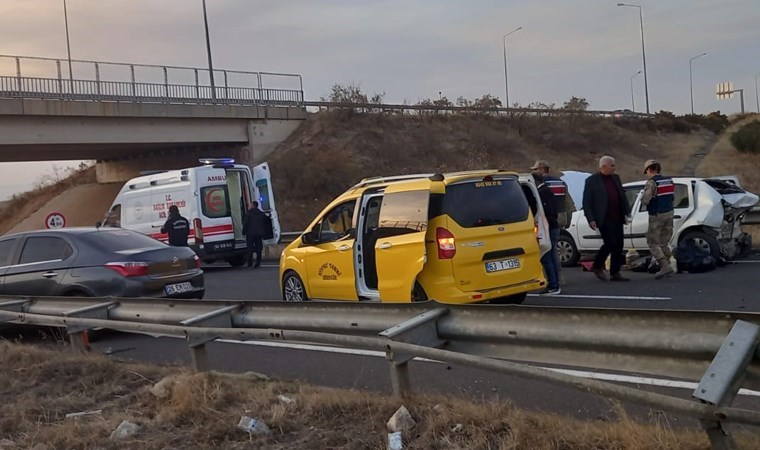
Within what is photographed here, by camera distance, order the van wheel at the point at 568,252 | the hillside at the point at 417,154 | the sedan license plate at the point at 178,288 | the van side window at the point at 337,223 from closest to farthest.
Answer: the van side window at the point at 337,223
the sedan license plate at the point at 178,288
the van wheel at the point at 568,252
the hillside at the point at 417,154

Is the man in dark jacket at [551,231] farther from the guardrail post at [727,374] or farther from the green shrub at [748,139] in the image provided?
the green shrub at [748,139]

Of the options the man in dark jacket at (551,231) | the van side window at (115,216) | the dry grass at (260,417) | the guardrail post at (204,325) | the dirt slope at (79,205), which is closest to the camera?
the dry grass at (260,417)

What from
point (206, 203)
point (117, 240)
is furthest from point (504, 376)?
point (206, 203)

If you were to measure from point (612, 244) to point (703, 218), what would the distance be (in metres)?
1.80

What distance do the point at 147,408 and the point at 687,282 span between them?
27.0ft

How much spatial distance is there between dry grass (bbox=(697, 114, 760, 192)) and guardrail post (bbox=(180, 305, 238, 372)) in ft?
99.3

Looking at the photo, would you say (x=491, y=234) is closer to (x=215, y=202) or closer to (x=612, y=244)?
(x=612, y=244)

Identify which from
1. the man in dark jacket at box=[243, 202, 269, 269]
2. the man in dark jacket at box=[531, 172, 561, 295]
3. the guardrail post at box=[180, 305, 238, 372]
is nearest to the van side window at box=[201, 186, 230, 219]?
the man in dark jacket at box=[243, 202, 269, 269]

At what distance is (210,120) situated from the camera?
3438 cm

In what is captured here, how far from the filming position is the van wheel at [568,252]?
47.3 ft

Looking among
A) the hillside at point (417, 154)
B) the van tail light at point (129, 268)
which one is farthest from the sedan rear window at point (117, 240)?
the hillside at point (417, 154)

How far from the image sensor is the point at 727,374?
3498mm

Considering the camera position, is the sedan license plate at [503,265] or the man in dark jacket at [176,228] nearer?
the sedan license plate at [503,265]

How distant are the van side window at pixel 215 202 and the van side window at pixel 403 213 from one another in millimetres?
10966
